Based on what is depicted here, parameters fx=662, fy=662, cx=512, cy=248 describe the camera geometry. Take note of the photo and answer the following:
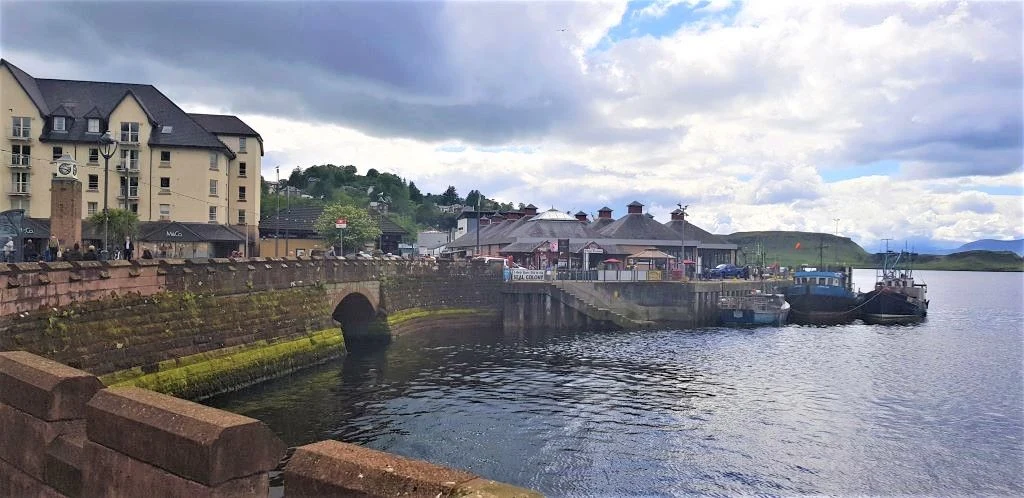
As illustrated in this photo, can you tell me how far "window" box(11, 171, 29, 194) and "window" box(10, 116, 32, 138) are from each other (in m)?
3.18

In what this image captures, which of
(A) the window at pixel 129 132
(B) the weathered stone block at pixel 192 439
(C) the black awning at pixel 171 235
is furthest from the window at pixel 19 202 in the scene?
(B) the weathered stone block at pixel 192 439

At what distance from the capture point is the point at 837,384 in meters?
32.0

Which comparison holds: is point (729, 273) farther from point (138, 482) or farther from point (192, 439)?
point (192, 439)

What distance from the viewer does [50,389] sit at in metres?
5.59

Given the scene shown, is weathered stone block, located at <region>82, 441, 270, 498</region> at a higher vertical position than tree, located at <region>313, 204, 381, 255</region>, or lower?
lower

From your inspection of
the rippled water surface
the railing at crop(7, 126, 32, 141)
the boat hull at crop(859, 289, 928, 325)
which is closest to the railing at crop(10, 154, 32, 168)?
the railing at crop(7, 126, 32, 141)

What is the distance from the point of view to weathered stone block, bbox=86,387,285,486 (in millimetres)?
4098

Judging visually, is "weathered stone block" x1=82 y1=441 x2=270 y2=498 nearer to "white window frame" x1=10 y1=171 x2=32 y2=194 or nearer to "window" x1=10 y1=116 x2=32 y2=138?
"white window frame" x1=10 y1=171 x2=32 y2=194

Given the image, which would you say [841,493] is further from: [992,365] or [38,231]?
[38,231]

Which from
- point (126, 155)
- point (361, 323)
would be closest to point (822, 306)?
point (361, 323)

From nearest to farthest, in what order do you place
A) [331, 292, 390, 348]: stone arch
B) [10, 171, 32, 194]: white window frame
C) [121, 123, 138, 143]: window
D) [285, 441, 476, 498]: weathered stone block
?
[285, 441, 476, 498]: weathered stone block < [331, 292, 390, 348]: stone arch < [10, 171, 32, 194]: white window frame < [121, 123, 138, 143]: window

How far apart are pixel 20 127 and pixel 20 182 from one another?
4642 mm

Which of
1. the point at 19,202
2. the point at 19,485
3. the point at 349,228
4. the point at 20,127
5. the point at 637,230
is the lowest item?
the point at 19,485

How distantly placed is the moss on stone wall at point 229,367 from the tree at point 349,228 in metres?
38.5
